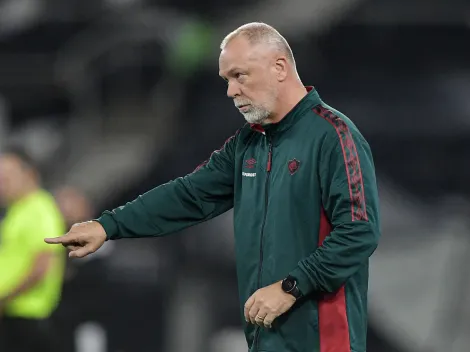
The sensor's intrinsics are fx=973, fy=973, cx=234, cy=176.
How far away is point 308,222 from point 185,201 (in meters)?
0.31

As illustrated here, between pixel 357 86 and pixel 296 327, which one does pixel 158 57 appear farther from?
pixel 296 327

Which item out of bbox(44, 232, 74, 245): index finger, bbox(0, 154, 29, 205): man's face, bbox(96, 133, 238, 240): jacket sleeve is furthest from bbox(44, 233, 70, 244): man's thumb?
bbox(0, 154, 29, 205): man's face

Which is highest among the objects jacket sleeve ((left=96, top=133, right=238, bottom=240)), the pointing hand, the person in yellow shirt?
jacket sleeve ((left=96, top=133, right=238, bottom=240))

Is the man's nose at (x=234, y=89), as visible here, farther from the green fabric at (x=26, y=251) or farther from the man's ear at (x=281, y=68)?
the green fabric at (x=26, y=251)

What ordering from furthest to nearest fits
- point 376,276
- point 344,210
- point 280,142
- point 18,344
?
point 376,276, point 18,344, point 280,142, point 344,210

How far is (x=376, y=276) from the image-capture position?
414 centimetres

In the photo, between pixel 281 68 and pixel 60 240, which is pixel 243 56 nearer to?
pixel 281 68

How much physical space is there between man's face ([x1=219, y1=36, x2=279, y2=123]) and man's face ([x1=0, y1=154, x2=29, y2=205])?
5.65 ft

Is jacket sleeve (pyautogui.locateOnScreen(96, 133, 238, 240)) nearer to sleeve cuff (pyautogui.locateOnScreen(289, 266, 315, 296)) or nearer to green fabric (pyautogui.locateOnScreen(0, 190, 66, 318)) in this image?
sleeve cuff (pyautogui.locateOnScreen(289, 266, 315, 296))

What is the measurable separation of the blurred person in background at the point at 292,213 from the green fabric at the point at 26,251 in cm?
145

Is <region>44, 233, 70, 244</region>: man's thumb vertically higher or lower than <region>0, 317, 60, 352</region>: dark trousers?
higher

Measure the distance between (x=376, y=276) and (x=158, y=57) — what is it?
1.38m

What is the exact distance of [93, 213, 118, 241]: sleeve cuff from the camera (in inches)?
75.4

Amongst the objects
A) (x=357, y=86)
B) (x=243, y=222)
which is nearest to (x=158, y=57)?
(x=357, y=86)
